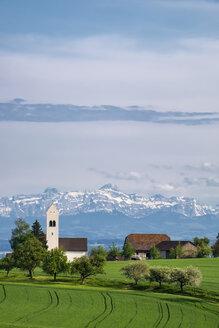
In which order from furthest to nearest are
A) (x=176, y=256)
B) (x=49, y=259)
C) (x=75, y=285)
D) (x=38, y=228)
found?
(x=176, y=256), (x=38, y=228), (x=49, y=259), (x=75, y=285)

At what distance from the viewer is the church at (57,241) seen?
17844 centimetres

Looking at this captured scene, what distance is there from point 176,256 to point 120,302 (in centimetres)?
10248

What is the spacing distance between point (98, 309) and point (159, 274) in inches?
999

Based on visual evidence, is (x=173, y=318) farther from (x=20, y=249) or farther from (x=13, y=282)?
(x=20, y=249)

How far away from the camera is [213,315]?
82500 mm

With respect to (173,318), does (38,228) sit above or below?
above

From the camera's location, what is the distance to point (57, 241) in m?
178

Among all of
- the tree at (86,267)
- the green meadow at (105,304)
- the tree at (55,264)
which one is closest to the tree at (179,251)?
the green meadow at (105,304)

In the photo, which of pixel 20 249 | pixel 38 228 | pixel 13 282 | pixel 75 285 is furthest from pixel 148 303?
pixel 38 228

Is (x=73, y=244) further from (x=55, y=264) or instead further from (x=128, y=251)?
(x=55, y=264)

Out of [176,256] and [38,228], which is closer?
[38,228]

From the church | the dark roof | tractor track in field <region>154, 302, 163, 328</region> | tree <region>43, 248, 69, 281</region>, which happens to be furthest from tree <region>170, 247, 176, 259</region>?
tractor track in field <region>154, 302, 163, 328</region>

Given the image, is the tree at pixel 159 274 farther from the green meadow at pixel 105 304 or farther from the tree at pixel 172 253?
the tree at pixel 172 253

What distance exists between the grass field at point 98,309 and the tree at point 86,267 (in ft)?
48.4
